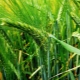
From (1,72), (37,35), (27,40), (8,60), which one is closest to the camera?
(37,35)

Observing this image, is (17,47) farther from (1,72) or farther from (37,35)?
(37,35)

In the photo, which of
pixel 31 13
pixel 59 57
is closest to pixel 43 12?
pixel 31 13

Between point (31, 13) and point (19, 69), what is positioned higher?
point (31, 13)

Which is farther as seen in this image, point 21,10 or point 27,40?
point 27,40

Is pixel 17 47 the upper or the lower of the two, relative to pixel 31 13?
lower

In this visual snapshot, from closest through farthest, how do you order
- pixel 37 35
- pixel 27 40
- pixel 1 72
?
pixel 37 35 < pixel 1 72 < pixel 27 40

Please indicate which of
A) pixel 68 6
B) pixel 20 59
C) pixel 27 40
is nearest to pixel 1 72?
pixel 20 59

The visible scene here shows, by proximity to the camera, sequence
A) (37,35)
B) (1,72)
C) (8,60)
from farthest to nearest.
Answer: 1. (1,72)
2. (8,60)
3. (37,35)

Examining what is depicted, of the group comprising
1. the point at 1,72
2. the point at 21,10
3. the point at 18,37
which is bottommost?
the point at 1,72

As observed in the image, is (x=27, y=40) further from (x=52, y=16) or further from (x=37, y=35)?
(x=37, y=35)
